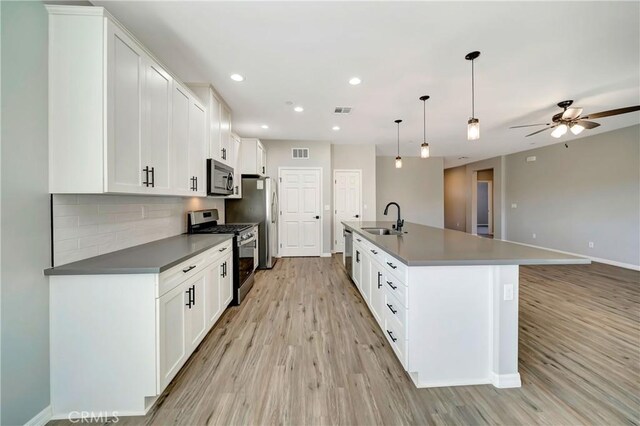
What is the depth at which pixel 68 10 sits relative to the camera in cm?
147

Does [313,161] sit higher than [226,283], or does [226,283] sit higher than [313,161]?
[313,161]

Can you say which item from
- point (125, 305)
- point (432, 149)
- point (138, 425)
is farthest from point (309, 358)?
point (432, 149)

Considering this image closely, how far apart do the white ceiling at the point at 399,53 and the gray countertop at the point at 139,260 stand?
1840 millimetres

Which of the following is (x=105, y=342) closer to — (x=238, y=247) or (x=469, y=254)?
(x=238, y=247)

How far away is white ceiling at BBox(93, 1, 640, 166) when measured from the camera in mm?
1854

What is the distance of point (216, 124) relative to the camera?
322cm

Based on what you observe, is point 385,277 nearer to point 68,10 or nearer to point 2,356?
point 2,356

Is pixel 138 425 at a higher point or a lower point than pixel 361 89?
lower

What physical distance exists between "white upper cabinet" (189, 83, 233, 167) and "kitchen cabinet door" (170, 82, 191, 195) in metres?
0.52

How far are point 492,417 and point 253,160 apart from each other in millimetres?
4637

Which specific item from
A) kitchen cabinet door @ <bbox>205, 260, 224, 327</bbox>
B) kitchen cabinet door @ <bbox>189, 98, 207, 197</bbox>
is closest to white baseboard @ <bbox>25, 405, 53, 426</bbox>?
kitchen cabinet door @ <bbox>205, 260, 224, 327</bbox>

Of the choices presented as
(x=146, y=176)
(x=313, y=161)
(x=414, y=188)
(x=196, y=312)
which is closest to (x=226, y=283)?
Result: (x=196, y=312)

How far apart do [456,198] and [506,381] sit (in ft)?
29.2

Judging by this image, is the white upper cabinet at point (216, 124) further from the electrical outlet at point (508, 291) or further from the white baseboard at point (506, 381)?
the white baseboard at point (506, 381)
